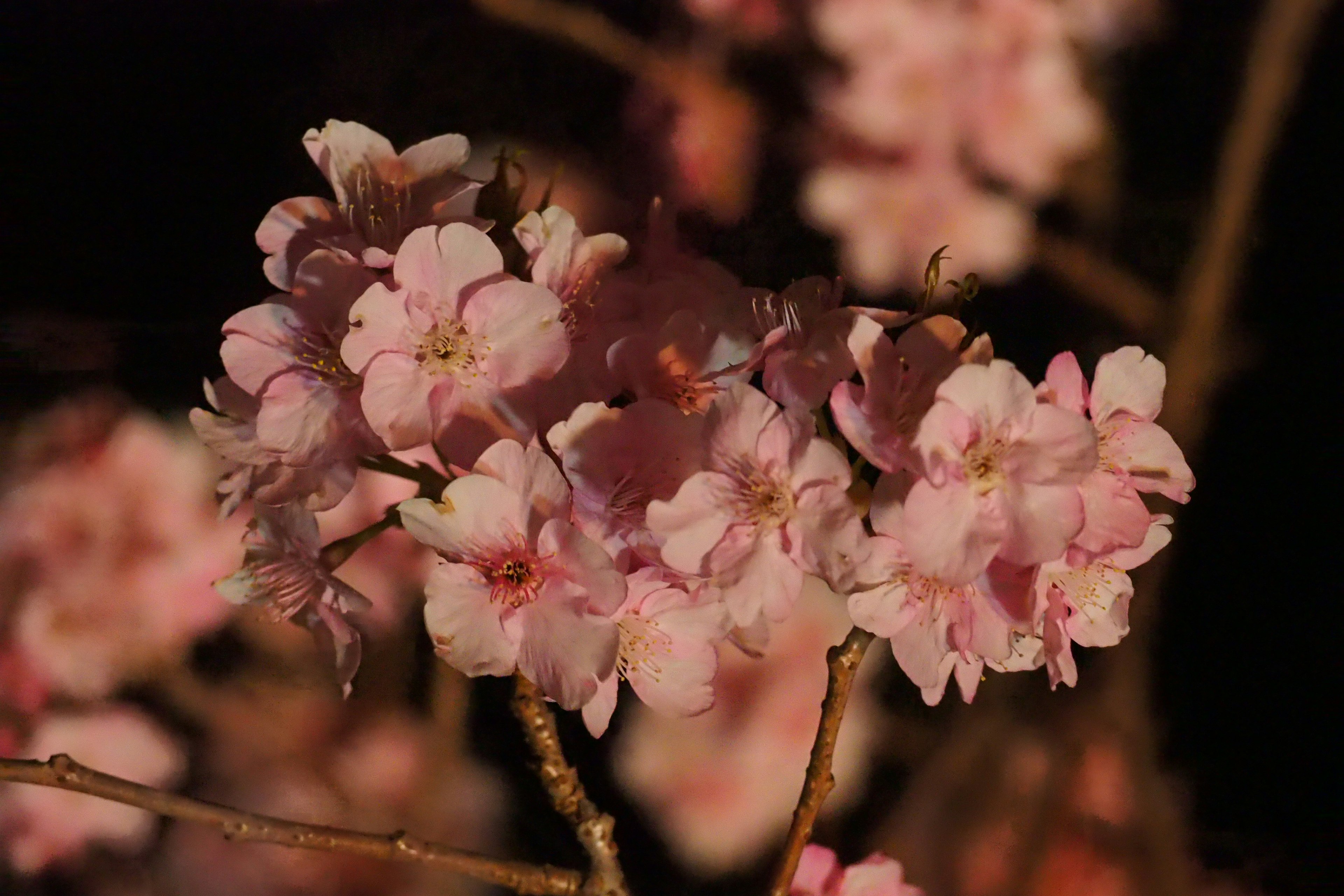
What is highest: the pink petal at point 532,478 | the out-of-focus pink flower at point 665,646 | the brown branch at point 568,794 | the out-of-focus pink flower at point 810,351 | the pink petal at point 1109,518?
the out-of-focus pink flower at point 810,351

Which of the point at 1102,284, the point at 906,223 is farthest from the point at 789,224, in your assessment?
the point at 1102,284

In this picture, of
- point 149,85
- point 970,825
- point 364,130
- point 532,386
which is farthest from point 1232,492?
point 149,85

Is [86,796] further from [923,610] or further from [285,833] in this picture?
[923,610]

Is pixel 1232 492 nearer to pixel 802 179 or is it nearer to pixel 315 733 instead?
pixel 802 179

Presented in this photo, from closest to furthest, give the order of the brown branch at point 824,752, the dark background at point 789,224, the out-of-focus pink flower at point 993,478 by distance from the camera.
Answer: the out-of-focus pink flower at point 993,478
the brown branch at point 824,752
the dark background at point 789,224

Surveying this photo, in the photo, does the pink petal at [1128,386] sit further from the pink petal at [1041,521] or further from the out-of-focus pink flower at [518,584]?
the out-of-focus pink flower at [518,584]

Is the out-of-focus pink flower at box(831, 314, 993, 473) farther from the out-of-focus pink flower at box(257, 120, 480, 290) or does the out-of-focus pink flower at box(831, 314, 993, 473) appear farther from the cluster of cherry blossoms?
the out-of-focus pink flower at box(257, 120, 480, 290)

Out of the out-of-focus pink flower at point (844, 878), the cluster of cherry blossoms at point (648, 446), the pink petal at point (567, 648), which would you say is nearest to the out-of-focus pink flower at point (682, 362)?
the cluster of cherry blossoms at point (648, 446)
